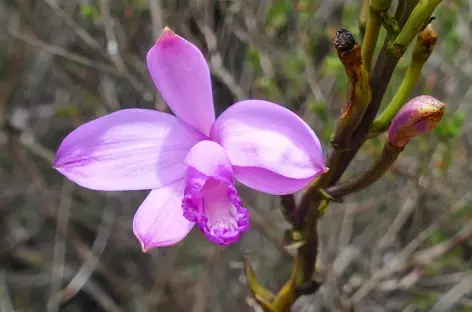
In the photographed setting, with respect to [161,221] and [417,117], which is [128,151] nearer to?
[161,221]

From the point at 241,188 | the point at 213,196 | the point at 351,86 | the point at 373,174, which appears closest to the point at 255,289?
the point at 213,196

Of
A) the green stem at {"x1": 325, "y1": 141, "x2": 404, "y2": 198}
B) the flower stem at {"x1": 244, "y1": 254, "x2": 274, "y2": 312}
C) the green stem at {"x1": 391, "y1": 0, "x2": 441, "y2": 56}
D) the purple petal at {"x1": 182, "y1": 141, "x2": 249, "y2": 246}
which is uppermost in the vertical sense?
the green stem at {"x1": 391, "y1": 0, "x2": 441, "y2": 56}

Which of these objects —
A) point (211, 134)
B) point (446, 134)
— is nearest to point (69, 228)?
point (446, 134)

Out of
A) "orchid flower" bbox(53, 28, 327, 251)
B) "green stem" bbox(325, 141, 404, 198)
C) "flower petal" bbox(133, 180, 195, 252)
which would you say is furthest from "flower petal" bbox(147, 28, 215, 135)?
"green stem" bbox(325, 141, 404, 198)

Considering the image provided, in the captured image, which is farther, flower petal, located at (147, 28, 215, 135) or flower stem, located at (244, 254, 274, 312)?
flower stem, located at (244, 254, 274, 312)

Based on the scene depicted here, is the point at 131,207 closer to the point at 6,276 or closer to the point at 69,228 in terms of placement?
the point at 69,228

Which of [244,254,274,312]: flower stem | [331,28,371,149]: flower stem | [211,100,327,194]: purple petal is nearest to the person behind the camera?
[331,28,371,149]: flower stem

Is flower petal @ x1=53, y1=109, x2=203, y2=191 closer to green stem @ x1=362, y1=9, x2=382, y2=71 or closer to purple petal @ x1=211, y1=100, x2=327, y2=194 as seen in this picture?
purple petal @ x1=211, y1=100, x2=327, y2=194
